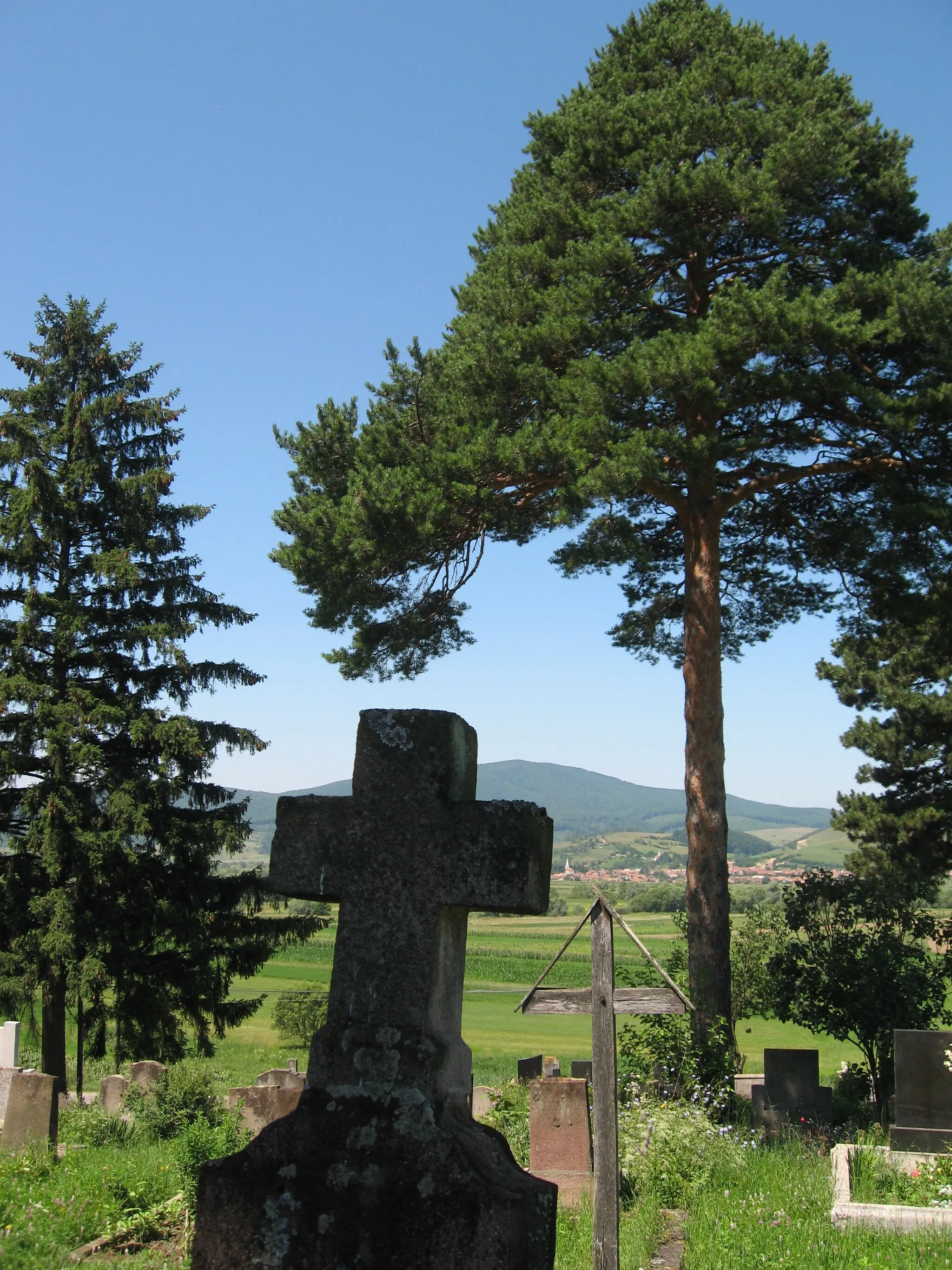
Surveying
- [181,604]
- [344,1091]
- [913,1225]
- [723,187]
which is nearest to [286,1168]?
[344,1091]

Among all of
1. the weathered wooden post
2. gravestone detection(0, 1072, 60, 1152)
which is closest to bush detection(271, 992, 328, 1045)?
gravestone detection(0, 1072, 60, 1152)

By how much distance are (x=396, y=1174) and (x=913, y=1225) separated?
6.56 metres

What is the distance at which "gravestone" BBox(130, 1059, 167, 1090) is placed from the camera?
1491 centimetres

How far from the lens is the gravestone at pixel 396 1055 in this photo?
9.28 feet

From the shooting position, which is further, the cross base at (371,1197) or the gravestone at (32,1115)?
the gravestone at (32,1115)

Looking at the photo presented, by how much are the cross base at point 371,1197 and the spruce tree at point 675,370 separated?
399 inches

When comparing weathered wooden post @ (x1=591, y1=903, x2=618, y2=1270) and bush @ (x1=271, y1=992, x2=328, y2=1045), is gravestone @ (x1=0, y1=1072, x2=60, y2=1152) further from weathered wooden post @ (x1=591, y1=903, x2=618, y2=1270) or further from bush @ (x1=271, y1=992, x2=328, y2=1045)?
bush @ (x1=271, y1=992, x2=328, y2=1045)

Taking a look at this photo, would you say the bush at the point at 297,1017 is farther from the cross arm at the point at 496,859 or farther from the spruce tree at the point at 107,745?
the cross arm at the point at 496,859

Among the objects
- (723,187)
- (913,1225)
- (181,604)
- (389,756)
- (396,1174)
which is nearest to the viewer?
(396,1174)

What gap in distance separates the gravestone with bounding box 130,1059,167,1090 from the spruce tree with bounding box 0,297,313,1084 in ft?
2.53

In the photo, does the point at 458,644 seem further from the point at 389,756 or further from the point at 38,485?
the point at 389,756

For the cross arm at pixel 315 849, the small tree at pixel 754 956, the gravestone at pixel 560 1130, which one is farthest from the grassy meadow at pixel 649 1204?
the small tree at pixel 754 956

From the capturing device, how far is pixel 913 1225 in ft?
24.9

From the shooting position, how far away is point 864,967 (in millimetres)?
15008
